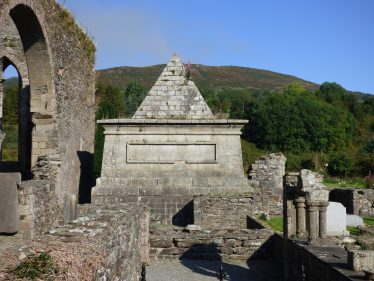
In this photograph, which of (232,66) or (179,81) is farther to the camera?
(232,66)

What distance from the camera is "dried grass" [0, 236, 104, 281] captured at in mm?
3463

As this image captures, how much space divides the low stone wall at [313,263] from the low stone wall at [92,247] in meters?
2.54

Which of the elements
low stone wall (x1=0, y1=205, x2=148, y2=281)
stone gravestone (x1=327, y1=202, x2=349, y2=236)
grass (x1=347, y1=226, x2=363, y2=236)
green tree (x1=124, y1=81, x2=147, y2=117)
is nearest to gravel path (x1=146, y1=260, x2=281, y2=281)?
stone gravestone (x1=327, y1=202, x2=349, y2=236)

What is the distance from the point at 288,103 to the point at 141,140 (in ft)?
157

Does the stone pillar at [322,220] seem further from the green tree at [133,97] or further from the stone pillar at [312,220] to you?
the green tree at [133,97]

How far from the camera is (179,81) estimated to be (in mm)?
16844

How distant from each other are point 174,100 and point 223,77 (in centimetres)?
10902

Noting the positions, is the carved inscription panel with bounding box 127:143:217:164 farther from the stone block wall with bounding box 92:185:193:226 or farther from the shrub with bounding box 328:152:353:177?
the shrub with bounding box 328:152:353:177

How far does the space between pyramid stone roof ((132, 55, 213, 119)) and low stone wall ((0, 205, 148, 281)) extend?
9714 millimetres

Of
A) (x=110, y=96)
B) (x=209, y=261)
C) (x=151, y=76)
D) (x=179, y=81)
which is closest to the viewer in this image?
(x=209, y=261)

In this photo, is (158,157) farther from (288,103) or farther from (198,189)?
(288,103)

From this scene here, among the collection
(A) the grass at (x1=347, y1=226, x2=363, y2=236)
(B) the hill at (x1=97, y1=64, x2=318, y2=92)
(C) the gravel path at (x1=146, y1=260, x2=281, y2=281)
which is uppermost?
(B) the hill at (x1=97, y1=64, x2=318, y2=92)

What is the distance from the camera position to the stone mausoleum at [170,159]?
15531 mm

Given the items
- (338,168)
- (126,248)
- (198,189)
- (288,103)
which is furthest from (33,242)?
(288,103)
